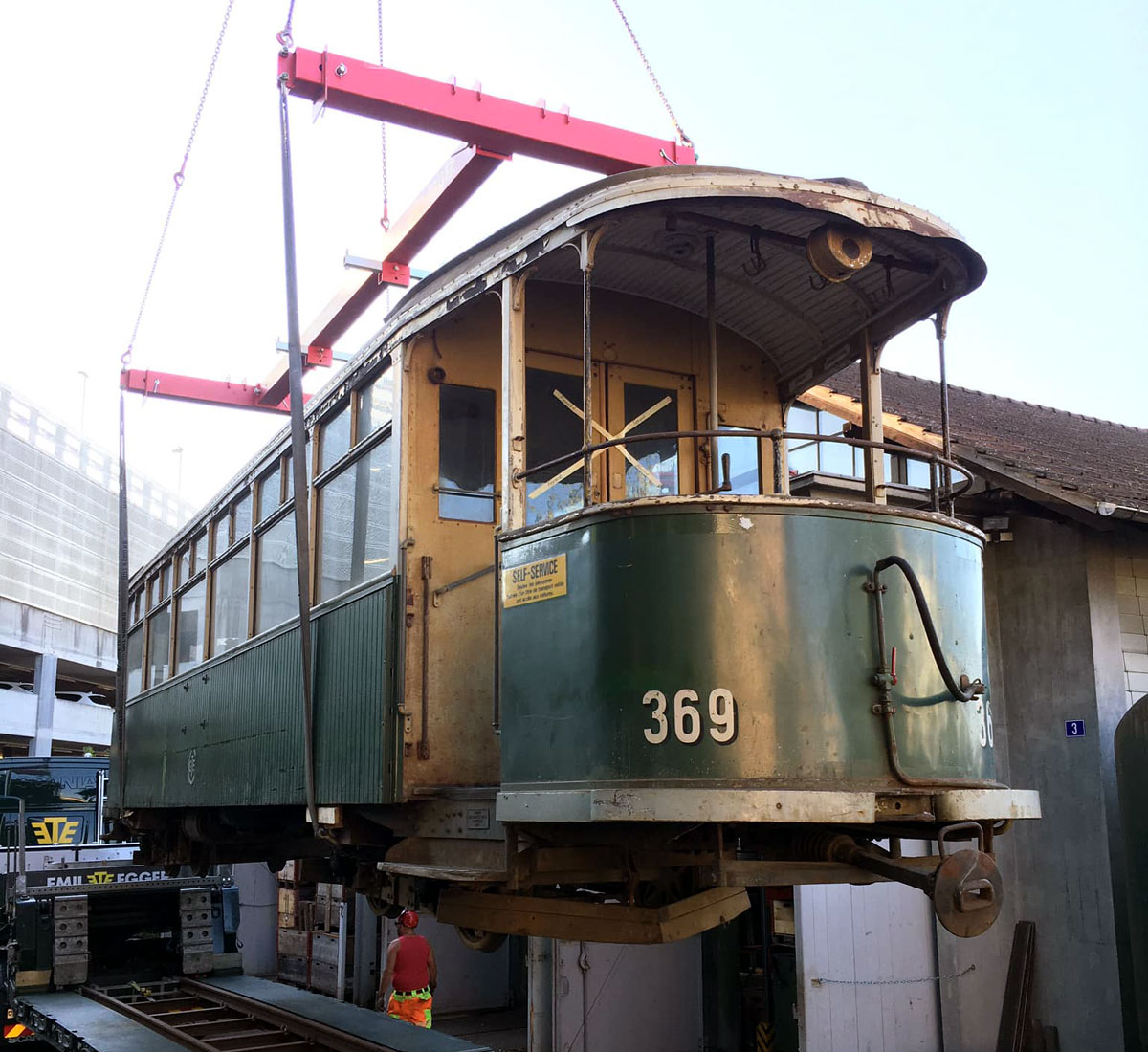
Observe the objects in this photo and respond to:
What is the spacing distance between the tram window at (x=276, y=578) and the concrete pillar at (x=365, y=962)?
9382 millimetres

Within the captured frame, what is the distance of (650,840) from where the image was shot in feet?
14.9

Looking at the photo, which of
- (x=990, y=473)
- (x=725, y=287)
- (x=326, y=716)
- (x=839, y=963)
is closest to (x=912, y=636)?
(x=725, y=287)

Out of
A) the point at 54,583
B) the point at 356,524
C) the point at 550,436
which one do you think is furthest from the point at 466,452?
the point at 54,583

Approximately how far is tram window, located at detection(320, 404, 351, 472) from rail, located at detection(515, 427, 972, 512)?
125 centimetres

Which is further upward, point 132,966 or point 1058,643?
point 1058,643

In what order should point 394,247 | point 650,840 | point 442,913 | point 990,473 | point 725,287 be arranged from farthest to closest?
point 394,247 → point 990,473 → point 725,287 → point 442,913 → point 650,840

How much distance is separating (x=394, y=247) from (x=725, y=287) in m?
8.07

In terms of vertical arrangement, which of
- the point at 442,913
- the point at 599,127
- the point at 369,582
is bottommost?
the point at 442,913

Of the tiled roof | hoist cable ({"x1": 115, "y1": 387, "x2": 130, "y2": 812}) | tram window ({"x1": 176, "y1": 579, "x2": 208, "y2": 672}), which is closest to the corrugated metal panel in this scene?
tram window ({"x1": 176, "y1": 579, "x2": 208, "y2": 672})

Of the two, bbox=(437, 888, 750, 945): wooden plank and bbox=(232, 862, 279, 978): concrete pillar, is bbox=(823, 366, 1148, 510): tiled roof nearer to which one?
Answer: bbox=(437, 888, 750, 945): wooden plank

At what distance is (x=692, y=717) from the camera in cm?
433

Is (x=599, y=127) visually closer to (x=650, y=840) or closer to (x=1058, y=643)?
(x=1058, y=643)

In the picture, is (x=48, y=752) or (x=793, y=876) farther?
(x=48, y=752)

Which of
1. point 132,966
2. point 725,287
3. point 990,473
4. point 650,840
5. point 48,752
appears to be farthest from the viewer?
point 48,752
